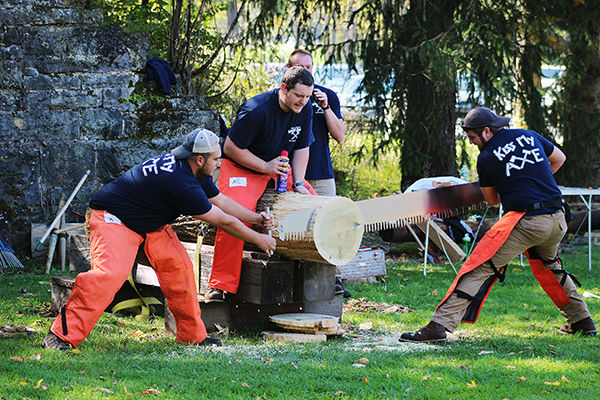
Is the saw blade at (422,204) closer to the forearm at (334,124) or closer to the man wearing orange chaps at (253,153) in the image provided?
the forearm at (334,124)

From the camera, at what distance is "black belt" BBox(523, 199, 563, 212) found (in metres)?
5.50

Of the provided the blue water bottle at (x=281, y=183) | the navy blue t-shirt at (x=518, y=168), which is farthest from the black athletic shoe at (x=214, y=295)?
the navy blue t-shirt at (x=518, y=168)

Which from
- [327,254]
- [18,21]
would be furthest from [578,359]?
[18,21]

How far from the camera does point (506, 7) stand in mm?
11055

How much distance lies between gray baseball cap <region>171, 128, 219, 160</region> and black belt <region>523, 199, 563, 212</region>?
2337mm

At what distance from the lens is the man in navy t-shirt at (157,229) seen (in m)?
4.87

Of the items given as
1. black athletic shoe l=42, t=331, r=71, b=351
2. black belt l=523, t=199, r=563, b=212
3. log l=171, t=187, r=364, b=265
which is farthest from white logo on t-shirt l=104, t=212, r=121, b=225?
black belt l=523, t=199, r=563, b=212

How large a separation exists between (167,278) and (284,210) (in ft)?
3.16

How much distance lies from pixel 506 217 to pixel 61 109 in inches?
240

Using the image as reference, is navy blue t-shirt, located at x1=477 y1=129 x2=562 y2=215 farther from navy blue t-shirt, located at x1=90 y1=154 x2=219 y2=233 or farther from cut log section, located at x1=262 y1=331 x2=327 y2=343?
navy blue t-shirt, located at x1=90 y1=154 x2=219 y2=233

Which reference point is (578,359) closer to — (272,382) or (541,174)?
(541,174)

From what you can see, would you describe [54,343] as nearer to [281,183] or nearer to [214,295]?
[214,295]

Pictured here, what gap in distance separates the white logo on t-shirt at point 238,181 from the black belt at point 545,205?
2087 mm

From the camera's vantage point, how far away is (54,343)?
15.9 feet
